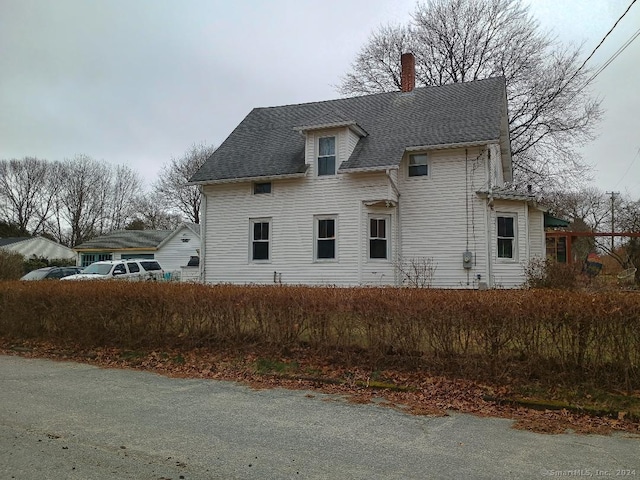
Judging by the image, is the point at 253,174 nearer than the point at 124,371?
No

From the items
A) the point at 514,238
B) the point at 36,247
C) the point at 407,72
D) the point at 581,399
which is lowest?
the point at 581,399

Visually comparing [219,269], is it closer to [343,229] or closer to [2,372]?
[343,229]

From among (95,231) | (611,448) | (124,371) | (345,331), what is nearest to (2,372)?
(124,371)

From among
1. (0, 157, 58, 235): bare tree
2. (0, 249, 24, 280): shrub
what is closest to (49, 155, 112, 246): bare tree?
(0, 157, 58, 235): bare tree

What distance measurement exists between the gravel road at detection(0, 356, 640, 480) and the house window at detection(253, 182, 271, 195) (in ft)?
40.3

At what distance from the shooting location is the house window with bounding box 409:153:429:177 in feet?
55.5

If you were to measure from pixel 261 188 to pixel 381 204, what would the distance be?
4.89 m

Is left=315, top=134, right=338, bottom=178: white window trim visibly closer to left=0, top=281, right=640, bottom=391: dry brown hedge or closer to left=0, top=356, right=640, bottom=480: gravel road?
left=0, top=281, right=640, bottom=391: dry brown hedge

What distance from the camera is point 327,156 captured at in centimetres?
1752

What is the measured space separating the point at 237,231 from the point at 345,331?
11916 mm

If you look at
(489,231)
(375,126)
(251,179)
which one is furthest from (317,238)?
(489,231)

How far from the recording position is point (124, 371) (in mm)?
8375

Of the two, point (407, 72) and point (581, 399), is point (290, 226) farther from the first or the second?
point (581, 399)

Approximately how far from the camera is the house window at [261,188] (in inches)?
729
